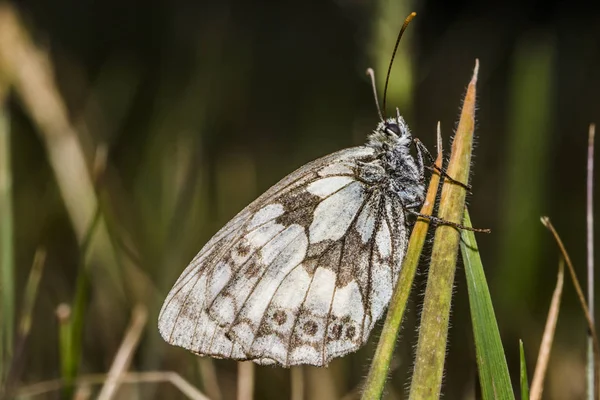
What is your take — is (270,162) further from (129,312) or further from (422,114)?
(129,312)

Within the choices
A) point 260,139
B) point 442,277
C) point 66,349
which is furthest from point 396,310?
point 260,139

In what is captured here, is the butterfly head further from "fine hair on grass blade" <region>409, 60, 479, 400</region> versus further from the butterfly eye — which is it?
"fine hair on grass blade" <region>409, 60, 479, 400</region>

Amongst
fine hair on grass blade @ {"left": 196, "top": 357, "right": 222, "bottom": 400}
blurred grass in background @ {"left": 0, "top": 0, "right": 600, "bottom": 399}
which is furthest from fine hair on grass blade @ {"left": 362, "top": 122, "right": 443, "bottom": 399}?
fine hair on grass blade @ {"left": 196, "top": 357, "right": 222, "bottom": 400}

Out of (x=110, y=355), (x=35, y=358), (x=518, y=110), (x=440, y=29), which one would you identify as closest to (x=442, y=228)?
(x=518, y=110)

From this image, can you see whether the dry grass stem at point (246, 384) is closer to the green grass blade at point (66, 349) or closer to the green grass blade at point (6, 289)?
the green grass blade at point (66, 349)

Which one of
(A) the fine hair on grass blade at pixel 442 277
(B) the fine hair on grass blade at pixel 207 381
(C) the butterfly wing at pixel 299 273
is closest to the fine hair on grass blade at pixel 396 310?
(A) the fine hair on grass blade at pixel 442 277

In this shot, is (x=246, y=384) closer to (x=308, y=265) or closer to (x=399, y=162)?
(x=308, y=265)
